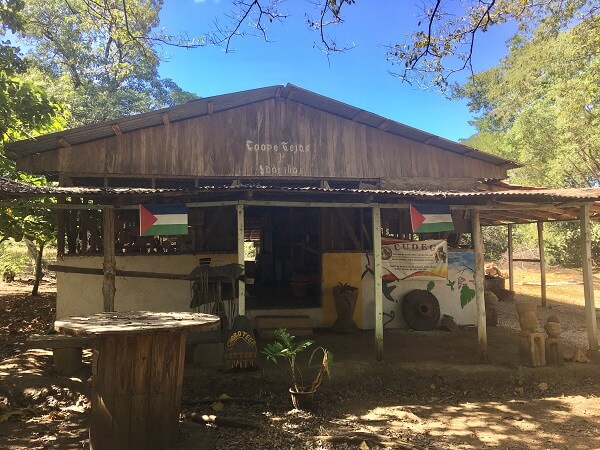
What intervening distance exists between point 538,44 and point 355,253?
32.0 ft

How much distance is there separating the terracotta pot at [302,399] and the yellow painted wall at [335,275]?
411 centimetres

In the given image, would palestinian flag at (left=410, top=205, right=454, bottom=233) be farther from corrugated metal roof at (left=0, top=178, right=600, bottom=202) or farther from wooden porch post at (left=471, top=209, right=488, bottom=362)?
wooden porch post at (left=471, top=209, right=488, bottom=362)

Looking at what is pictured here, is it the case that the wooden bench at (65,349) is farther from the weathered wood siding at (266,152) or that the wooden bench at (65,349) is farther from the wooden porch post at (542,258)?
the wooden porch post at (542,258)

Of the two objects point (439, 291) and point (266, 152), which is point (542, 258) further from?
point (266, 152)

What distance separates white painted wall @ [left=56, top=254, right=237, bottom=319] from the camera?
845cm

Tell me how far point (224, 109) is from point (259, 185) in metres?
1.82

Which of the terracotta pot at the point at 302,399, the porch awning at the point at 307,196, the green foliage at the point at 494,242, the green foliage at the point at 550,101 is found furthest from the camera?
the green foliage at the point at 494,242

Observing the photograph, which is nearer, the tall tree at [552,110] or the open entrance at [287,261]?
the open entrance at [287,261]

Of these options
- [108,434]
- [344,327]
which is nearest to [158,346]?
[108,434]

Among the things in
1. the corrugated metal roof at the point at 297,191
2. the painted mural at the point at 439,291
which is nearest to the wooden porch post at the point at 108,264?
the corrugated metal roof at the point at 297,191

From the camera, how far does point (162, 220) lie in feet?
22.9

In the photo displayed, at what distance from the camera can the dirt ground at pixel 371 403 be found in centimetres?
484

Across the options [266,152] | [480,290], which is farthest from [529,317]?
[266,152]

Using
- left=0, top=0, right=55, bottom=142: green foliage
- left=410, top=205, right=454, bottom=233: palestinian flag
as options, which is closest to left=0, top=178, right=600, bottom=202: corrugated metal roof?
left=410, top=205, right=454, bottom=233: palestinian flag
